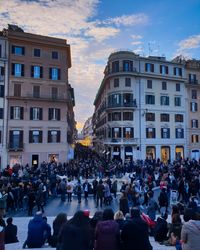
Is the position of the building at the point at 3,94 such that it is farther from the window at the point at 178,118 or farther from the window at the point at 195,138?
the window at the point at 195,138

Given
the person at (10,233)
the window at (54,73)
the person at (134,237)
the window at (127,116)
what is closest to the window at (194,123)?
the window at (127,116)

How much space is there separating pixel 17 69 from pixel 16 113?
664 cm

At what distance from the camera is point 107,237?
15.6ft

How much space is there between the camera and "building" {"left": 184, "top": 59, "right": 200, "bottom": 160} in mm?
51562

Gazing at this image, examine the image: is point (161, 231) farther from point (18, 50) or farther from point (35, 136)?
point (18, 50)

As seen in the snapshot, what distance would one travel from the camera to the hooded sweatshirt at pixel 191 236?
187 inches

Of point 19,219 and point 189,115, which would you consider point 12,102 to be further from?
point 189,115

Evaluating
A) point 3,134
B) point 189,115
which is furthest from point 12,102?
point 189,115

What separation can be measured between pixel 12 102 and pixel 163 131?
27.8m

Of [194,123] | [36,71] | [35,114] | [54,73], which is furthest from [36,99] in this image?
[194,123]

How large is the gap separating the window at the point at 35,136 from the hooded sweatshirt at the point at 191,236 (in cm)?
3512

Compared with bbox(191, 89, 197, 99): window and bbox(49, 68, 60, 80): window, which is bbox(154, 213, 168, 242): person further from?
bbox(191, 89, 197, 99): window

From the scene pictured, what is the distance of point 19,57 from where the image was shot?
38.5m

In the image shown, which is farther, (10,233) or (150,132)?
(150,132)
